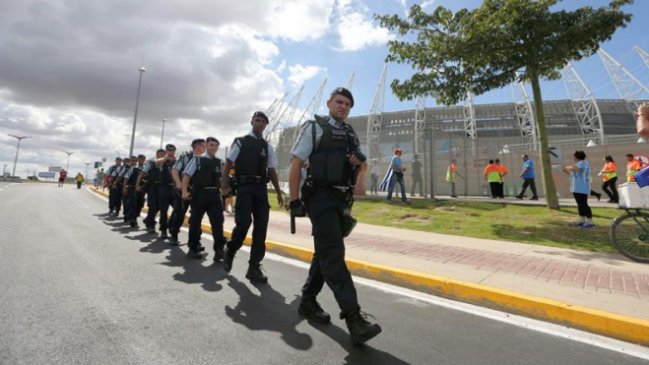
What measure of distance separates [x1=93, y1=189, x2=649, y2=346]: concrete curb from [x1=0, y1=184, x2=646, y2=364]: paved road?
404 millimetres

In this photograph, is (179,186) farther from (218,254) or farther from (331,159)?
(331,159)

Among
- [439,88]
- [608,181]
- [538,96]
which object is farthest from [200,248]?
[608,181]

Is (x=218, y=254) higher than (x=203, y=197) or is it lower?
lower

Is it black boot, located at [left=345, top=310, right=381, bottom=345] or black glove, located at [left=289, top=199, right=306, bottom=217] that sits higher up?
black glove, located at [left=289, top=199, right=306, bottom=217]

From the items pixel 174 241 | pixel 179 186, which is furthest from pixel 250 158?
pixel 174 241

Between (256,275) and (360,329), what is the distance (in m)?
1.99

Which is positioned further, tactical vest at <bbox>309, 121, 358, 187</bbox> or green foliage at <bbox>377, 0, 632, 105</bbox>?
green foliage at <bbox>377, 0, 632, 105</bbox>

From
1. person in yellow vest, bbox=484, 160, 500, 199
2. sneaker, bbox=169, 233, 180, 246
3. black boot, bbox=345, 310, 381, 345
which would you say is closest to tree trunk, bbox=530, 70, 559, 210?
person in yellow vest, bbox=484, 160, 500, 199

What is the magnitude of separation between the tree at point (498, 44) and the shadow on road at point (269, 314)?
26.9ft

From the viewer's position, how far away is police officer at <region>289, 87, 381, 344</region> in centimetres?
256

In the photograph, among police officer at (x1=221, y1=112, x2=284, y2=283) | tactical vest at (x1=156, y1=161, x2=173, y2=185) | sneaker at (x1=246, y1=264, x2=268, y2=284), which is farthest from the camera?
tactical vest at (x1=156, y1=161, x2=173, y2=185)

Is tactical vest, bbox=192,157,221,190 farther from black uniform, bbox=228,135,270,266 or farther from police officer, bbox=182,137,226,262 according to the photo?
black uniform, bbox=228,135,270,266

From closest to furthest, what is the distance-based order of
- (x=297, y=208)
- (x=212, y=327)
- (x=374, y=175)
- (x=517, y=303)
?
(x=212, y=327), (x=297, y=208), (x=517, y=303), (x=374, y=175)

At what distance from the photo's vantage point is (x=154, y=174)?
7.91m
